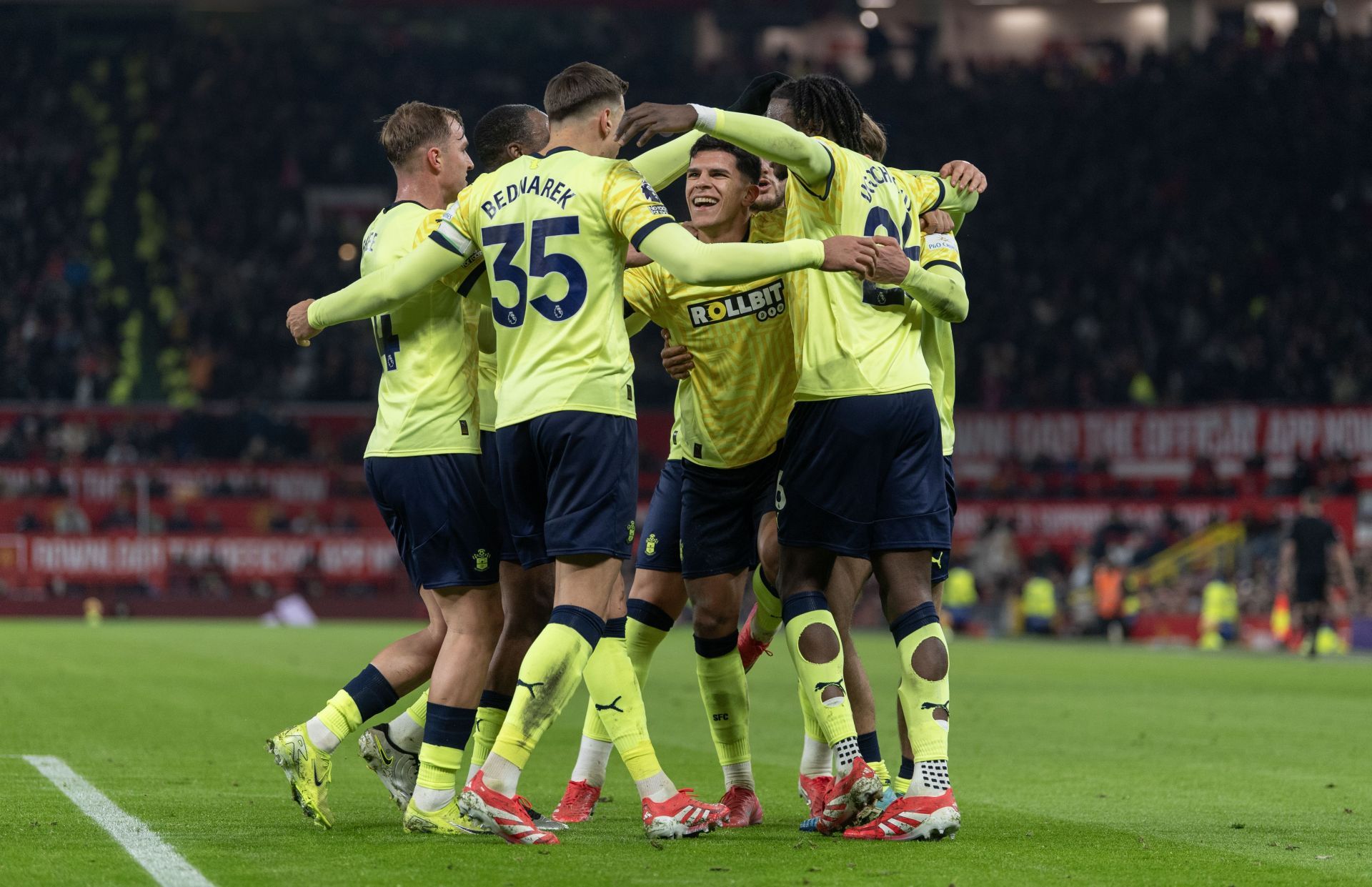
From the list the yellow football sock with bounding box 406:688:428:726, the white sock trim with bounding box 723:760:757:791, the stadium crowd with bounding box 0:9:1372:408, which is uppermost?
the stadium crowd with bounding box 0:9:1372:408

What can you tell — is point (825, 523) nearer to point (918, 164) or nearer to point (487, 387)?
point (487, 387)

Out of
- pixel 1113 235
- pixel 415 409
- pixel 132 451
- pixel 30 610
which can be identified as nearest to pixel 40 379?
pixel 132 451

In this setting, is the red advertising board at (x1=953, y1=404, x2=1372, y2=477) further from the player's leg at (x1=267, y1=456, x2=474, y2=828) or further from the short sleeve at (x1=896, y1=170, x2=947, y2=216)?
the player's leg at (x1=267, y1=456, x2=474, y2=828)

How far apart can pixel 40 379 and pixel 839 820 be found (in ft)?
96.2

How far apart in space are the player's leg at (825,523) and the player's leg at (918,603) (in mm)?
103

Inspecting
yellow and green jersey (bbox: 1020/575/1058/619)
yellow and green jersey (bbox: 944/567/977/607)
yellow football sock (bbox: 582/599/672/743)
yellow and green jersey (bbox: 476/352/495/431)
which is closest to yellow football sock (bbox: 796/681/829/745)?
yellow football sock (bbox: 582/599/672/743)

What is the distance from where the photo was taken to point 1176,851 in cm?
596

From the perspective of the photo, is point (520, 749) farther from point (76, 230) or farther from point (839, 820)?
point (76, 230)

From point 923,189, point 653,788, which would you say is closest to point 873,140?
point 923,189

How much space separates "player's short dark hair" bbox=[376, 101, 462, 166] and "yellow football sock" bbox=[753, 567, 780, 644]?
85.2 inches

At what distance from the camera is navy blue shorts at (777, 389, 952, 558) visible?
620cm

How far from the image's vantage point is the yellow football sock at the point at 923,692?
6020 mm

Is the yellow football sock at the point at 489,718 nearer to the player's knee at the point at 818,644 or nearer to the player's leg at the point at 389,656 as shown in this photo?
the player's leg at the point at 389,656

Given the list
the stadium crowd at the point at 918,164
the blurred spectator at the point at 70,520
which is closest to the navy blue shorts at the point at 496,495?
the blurred spectator at the point at 70,520
